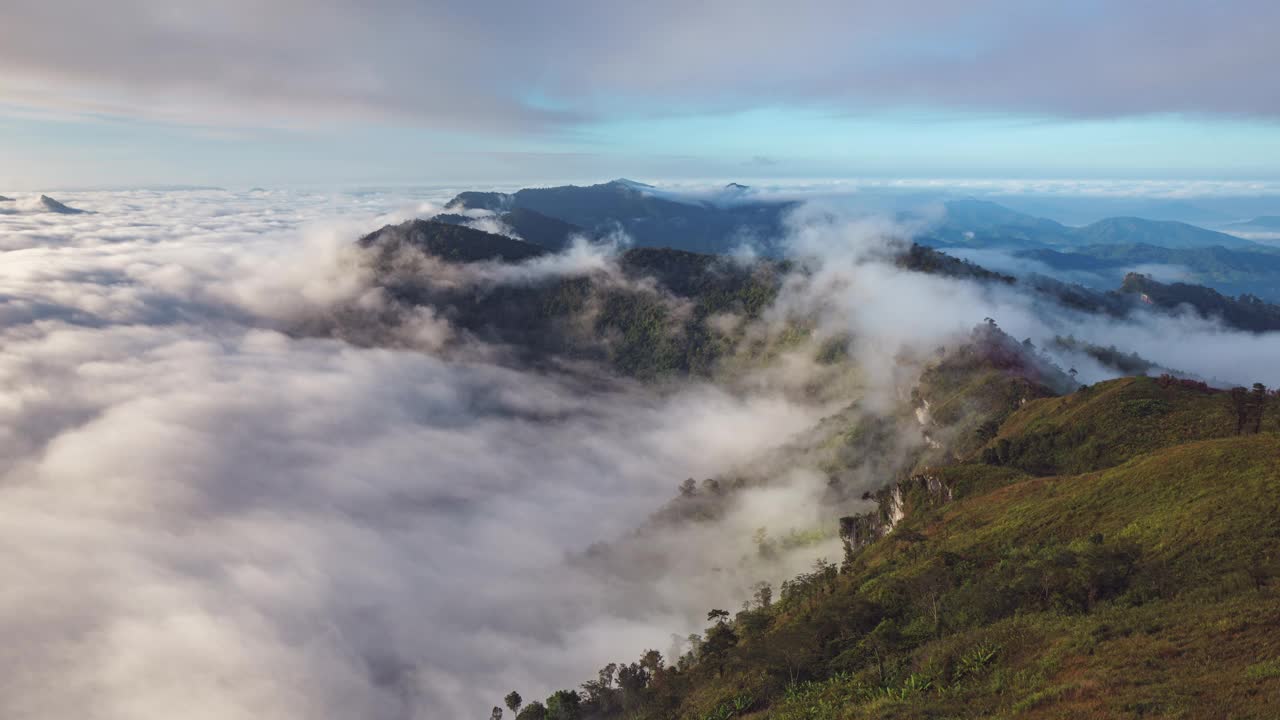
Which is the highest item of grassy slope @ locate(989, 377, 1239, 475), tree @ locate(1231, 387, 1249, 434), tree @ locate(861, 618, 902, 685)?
tree @ locate(1231, 387, 1249, 434)

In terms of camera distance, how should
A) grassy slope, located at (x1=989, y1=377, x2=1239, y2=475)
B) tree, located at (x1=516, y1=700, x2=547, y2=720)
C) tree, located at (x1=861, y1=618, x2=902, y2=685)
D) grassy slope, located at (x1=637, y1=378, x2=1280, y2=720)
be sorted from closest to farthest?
grassy slope, located at (x1=637, y1=378, x2=1280, y2=720), tree, located at (x1=861, y1=618, x2=902, y2=685), grassy slope, located at (x1=989, y1=377, x2=1239, y2=475), tree, located at (x1=516, y1=700, x2=547, y2=720)

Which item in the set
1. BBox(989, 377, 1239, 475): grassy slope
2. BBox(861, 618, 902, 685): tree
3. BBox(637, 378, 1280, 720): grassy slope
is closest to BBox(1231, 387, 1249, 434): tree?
BBox(989, 377, 1239, 475): grassy slope

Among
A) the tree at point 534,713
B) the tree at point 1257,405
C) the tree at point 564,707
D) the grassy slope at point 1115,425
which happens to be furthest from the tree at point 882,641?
the tree at point 534,713

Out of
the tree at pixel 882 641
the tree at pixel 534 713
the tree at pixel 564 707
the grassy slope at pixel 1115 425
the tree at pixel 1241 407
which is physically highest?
the tree at pixel 1241 407

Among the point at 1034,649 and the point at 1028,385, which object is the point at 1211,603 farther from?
the point at 1028,385

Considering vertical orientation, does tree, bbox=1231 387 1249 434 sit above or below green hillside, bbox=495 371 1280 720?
above

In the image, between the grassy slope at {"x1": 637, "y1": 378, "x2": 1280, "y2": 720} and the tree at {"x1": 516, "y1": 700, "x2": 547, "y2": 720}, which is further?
the tree at {"x1": 516, "y1": 700, "x2": 547, "y2": 720}

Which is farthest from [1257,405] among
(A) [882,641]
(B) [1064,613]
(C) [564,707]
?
(C) [564,707]

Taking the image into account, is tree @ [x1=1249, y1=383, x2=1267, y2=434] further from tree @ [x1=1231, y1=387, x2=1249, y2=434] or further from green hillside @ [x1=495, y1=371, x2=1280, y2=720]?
tree @ [x1=1231, y1=387, x2=1249, y2=434]

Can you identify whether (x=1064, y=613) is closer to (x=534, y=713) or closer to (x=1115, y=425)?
(x=1115, y=425)

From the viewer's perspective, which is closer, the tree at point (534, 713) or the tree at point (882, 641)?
the tree at point (882, 641)

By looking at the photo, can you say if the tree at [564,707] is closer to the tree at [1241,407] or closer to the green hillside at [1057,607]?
the green hillside at [1057,607]

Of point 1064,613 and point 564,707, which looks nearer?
point 1064,613
